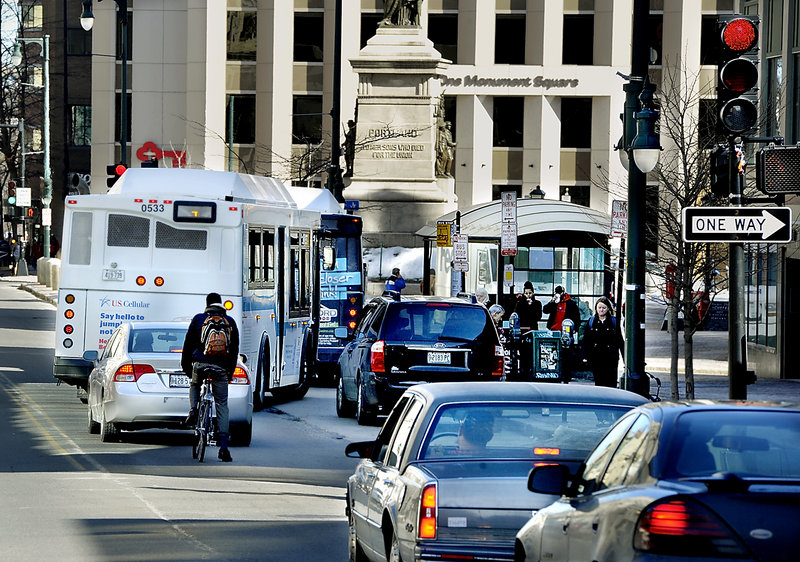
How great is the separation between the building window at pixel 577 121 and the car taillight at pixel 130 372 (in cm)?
6166

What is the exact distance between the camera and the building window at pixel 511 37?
79500 millimetres

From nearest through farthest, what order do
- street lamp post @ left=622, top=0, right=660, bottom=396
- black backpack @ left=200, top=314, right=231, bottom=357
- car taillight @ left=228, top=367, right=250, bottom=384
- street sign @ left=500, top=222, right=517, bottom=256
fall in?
1. black backpack @ left=200, top=314, right=231, bottom=357
2. street lamp post @ left=622, top=0, right=660, bottom=396
3. car taillight @ left=228, top=367, right=250, bottom=384
4. street sign @ left=500, top=222, right=517, bottom=256

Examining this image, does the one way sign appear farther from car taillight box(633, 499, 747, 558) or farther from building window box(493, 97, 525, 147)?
building window box(493, 97, 525, 147)

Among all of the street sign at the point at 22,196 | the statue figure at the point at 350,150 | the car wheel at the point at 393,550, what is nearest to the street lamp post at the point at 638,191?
the car wheel at the point at 393,550

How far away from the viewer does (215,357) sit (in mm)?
17484

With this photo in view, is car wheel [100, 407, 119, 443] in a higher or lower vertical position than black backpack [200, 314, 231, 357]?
lower

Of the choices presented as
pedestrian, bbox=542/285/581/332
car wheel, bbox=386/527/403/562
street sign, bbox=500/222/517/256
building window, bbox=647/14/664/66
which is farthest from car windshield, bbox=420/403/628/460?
building window, bbox=647/14/664/66

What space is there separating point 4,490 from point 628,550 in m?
9.65

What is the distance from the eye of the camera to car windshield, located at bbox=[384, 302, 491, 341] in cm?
2127

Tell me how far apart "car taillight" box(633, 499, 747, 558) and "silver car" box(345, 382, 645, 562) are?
8.67 feet

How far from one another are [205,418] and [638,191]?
5.56 metres

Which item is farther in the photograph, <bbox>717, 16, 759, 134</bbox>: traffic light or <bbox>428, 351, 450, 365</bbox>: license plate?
<bbox>428, 351, 450, 365</bbox>: license plate

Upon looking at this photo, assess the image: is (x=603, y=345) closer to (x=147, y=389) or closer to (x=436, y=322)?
(x=436, y=322)

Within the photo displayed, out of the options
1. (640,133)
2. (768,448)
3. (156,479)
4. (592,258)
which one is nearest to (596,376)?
(640,133)
